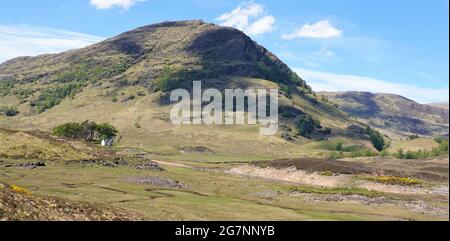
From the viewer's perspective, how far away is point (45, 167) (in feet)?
281

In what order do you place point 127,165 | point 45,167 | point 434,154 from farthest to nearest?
point 434,154 < point 127,165 < point 45,167

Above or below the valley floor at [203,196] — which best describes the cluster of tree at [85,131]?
above

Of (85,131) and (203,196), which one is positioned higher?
(85,131)

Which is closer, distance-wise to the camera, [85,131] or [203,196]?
[203,196]

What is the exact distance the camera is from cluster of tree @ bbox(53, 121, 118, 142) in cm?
17650

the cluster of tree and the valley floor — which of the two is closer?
the valley floor

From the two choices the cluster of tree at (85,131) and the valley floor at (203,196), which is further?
the cluster of tree at (85,131)

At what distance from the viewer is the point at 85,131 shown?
186125 millimetres

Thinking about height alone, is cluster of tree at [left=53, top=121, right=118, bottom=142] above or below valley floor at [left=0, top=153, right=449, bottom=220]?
above

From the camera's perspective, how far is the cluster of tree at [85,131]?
176500 mm
